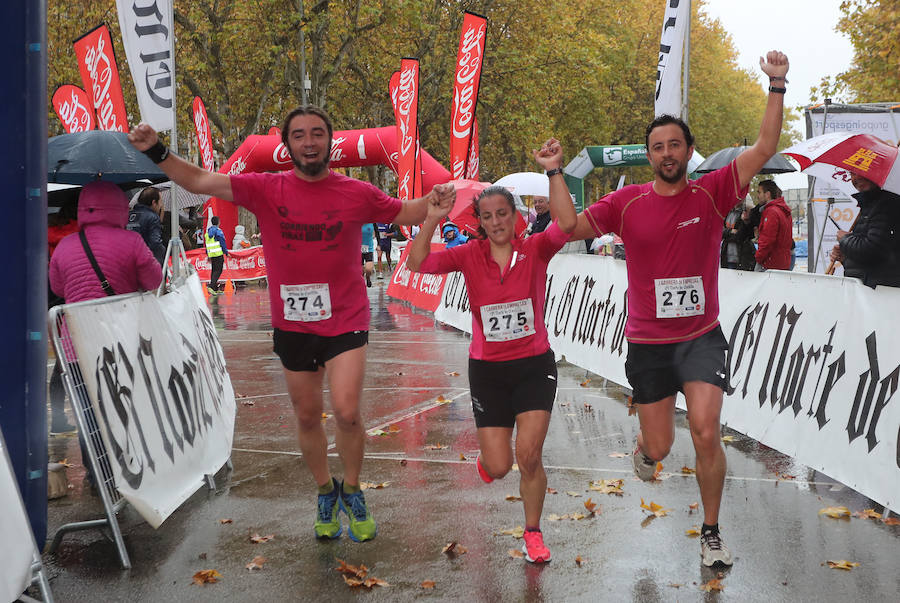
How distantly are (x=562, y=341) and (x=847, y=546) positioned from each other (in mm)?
6374

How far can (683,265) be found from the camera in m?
4.79

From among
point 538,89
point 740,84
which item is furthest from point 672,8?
point 740,84

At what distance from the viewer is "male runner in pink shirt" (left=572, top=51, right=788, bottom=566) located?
15.5ft

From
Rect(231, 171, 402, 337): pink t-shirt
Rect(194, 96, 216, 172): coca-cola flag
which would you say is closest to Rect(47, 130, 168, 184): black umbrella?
Rect(231, 171, 402, 337): pink t-shirt

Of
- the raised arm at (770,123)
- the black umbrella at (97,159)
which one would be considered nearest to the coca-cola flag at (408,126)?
the black umbrella at (97,159)

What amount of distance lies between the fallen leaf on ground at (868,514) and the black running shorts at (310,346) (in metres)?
2.90

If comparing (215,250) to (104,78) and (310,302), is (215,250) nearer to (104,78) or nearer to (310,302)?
(104,78)

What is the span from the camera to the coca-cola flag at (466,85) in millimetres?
16797

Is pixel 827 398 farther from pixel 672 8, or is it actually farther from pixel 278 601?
pixel 672 8

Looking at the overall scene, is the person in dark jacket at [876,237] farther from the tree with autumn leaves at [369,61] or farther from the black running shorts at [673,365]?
the tree with autumn leaves at [369,61]

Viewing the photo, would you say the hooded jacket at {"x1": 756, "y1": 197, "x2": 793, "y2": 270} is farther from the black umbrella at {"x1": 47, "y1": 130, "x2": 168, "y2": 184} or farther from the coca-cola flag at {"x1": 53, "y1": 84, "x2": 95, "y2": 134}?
the coca-cola flag at {"x1": 53, "y1": 84, "x2": 95, "y2": 134}

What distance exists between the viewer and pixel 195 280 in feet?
23.6

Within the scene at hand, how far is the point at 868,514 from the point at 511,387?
2208 millimetres

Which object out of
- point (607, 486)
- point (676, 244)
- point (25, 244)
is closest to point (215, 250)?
point (607, 486)
